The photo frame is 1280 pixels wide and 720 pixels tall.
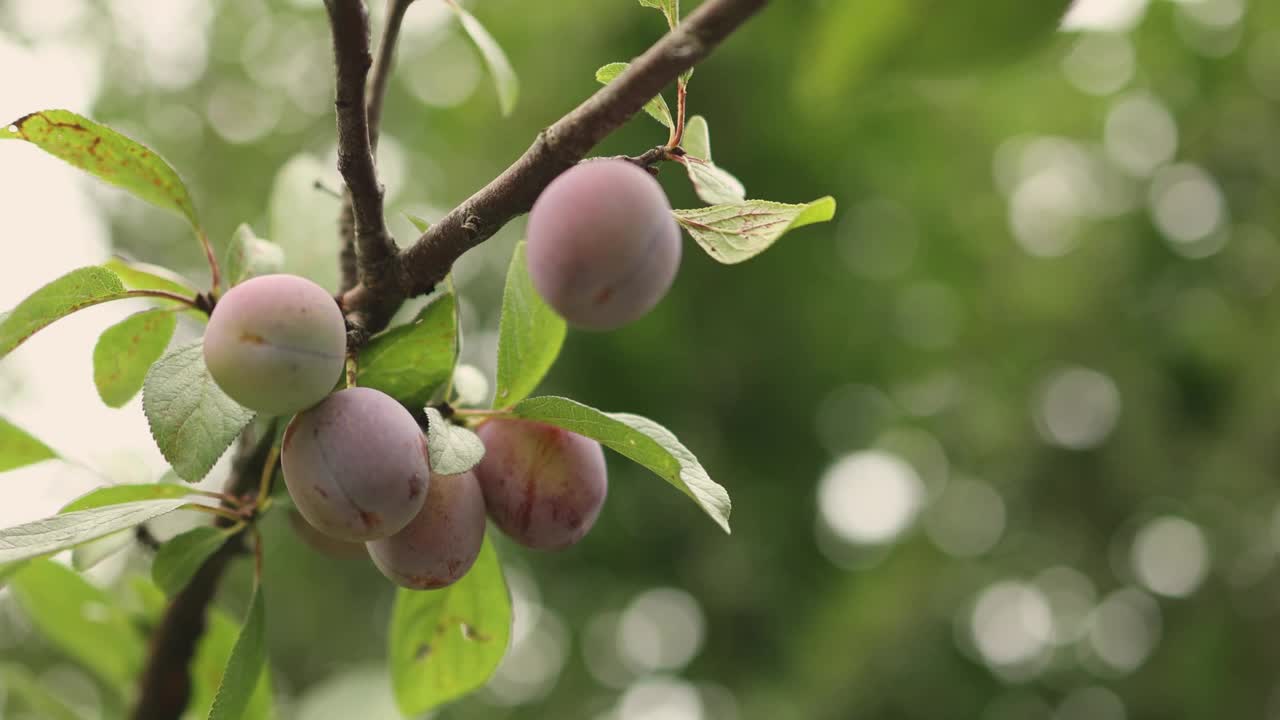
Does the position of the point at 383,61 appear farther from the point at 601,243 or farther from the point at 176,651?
the point at 176,651

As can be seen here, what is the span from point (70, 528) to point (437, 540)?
0.19 m

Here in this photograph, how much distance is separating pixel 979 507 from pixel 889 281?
100 cm

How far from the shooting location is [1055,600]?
3236 millimetres

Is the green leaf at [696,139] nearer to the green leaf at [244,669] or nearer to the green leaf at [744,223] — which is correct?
the green leaf at [744,223]

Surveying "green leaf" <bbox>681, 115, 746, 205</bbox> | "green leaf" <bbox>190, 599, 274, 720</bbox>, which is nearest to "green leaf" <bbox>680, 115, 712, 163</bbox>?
"green leaf" <bbox>681, 115, 746, 205</bbox>

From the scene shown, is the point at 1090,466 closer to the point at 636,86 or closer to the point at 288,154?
the point at 288,154

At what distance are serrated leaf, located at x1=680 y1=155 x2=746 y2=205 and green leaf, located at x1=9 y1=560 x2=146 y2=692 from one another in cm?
78

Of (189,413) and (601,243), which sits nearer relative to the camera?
(601,243)

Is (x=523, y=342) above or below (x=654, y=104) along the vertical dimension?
below

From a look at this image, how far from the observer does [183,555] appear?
0.62 meters

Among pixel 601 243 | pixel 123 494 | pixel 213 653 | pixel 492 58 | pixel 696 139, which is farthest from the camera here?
pixel 213 653

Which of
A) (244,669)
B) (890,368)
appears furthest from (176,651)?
(890,368)

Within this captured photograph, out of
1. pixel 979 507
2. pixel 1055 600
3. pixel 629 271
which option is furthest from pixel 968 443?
A: pixel 629 271

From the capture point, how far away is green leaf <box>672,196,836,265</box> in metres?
0.46
